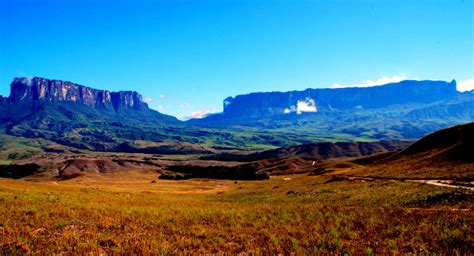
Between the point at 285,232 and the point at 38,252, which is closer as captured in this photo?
the point at 38,252

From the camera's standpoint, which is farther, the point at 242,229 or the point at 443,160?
the point at 443,160

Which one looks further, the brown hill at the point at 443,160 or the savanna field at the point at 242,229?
the brown hill at the point at 443,160

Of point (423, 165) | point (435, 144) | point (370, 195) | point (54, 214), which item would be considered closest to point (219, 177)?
point (435, 144)

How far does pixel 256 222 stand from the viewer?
943 inches

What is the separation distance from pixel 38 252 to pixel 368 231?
1668cm

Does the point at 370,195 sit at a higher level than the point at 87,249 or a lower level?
lower

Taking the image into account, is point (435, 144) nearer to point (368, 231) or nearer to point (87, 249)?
point (368, 231)

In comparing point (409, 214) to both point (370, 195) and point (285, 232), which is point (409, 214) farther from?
point (370, 195)

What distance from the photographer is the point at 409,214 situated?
2312cm

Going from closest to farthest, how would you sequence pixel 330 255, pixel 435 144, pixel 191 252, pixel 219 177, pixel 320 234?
pixel 330 255 → pixel 191 252 → pixel 320 234 → pixel 435 144 → pixel 219 177

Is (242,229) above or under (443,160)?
above

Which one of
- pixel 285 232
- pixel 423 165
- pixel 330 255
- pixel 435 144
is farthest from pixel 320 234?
pixel 435 144

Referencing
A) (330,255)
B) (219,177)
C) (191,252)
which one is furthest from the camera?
(219,177)

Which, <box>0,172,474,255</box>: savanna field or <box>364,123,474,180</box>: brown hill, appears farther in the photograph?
<box>364,123,474,180</box>: brown hill
